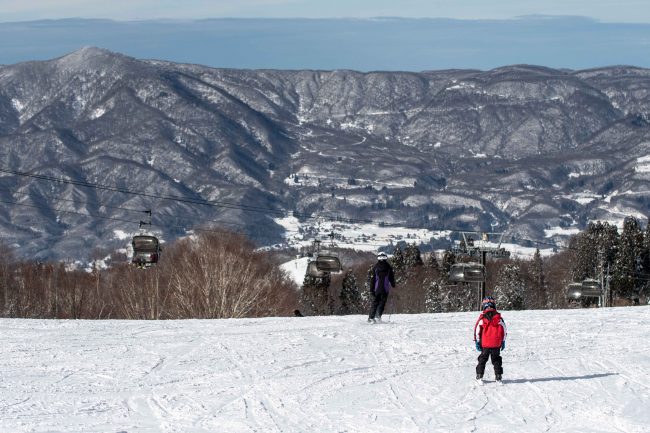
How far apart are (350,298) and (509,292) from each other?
14632 mm

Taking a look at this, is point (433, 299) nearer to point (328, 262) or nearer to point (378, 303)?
point (328, 262)

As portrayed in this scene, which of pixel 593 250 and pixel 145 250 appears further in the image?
pixel 593 250

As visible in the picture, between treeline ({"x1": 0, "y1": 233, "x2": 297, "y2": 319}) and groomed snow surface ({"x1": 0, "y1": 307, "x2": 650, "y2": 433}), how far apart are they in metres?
31.7

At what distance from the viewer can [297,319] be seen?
28359 millimetres

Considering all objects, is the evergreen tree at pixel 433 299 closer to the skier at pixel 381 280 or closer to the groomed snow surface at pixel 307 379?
the groomed snow surface at pixel 307 379

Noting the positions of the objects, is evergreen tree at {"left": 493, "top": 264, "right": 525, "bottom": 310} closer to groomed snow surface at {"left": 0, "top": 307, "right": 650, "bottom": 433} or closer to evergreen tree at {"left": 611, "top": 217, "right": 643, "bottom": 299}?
evergreen tree at {"left": 611, "top": 217, "right": 643, "bottom": 299}

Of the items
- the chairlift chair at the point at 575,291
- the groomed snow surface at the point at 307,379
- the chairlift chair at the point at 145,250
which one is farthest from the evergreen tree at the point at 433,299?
the groomed snow surface at the point at 307,379

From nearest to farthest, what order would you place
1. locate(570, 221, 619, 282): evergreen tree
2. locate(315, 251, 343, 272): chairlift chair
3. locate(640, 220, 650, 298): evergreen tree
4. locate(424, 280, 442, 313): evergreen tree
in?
locate(315, 251, 343, 272): chairlift chair, locate(640, 220, 650, 298): evergreen tree, locate(424, 280, 442, 313): evergreen tree, locate(570, 221, 619, 282): evergreen tree

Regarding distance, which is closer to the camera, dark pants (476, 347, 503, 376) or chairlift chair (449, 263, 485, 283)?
dark pants (476, 347, 503, 376)

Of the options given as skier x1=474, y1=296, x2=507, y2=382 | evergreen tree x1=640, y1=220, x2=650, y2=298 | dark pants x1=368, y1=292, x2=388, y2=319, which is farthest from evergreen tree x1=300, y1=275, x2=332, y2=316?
skier x1=474, y1=296, x2=507, y2=382

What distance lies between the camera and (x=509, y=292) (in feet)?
324

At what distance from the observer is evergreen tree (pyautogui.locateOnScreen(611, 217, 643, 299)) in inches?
3794

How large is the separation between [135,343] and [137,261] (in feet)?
75.7

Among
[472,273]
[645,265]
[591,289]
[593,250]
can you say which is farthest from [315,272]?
[645,265]
